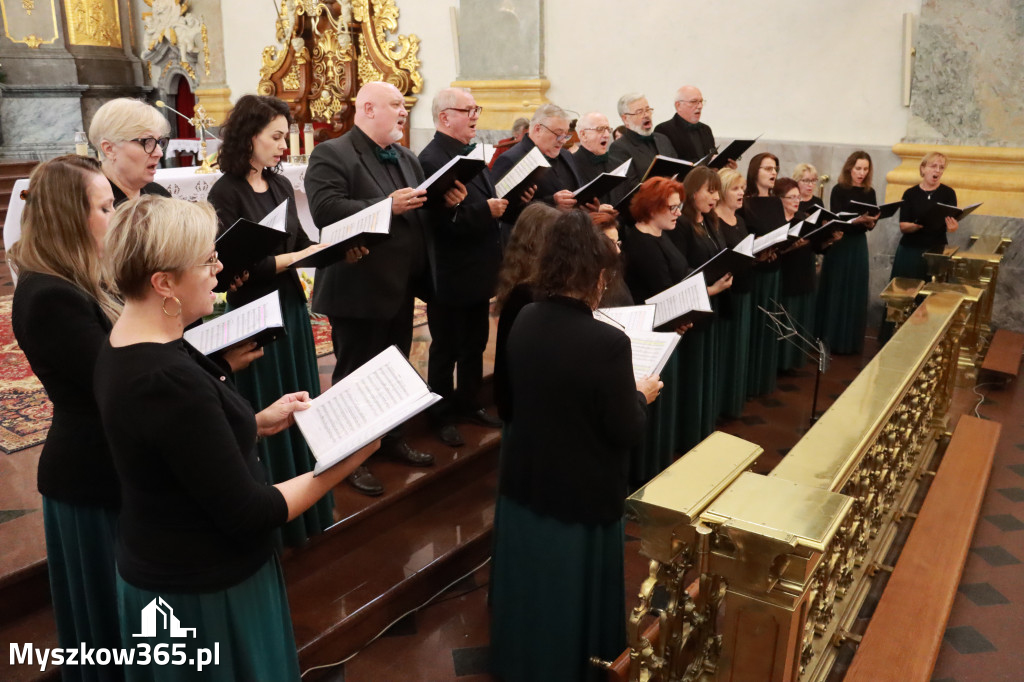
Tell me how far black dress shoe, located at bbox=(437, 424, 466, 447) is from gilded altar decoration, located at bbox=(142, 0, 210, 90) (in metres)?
11.0

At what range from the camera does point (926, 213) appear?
22.1ft

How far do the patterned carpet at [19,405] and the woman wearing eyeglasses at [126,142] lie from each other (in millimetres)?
1787

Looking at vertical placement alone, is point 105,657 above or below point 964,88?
below

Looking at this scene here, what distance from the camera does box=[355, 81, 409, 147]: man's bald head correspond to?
11.8 ft

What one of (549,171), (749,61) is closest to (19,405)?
(549,171)

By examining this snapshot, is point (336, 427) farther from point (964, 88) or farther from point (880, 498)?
point (964, 88)

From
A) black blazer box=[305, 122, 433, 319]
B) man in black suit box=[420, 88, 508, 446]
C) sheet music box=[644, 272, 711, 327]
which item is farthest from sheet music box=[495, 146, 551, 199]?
sheet music box=[644, 272, 711, 327]

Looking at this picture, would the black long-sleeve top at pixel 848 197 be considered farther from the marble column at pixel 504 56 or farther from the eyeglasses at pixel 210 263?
the eyeglasses at pixel 210 263

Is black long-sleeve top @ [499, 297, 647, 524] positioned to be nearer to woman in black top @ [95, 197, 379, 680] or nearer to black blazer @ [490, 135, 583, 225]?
woman in black top @ [95, 197, 379, 680]

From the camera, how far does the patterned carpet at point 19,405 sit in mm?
4031

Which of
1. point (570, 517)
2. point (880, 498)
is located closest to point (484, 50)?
point (880, 498)

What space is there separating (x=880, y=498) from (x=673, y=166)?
1947mm

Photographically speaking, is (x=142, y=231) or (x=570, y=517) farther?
(x=570, y=517)

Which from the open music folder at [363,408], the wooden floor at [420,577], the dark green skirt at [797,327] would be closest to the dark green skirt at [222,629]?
the open music folder at [363,408]
